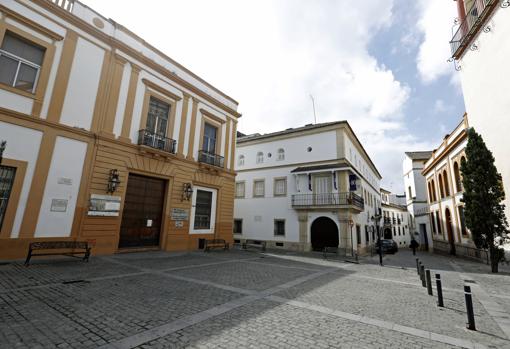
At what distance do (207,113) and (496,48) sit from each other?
692 inches

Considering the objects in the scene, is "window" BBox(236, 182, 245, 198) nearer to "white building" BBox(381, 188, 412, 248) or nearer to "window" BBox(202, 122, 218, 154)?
"window" BBox(202, 122, 218, 154)

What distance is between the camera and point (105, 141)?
1171cm

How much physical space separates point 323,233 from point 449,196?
12.7 meters

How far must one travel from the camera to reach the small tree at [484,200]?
12195 mm

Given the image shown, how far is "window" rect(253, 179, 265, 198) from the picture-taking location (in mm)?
24745

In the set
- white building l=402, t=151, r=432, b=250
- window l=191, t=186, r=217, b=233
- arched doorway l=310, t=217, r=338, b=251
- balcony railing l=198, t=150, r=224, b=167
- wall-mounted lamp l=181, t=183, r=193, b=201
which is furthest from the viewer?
white building l=402, t=151, r=432, b=250

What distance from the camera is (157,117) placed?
1459 cm

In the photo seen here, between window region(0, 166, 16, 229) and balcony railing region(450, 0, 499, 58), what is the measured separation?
24.3 meters

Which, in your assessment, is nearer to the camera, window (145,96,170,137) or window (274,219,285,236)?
window (145,96,170,137)

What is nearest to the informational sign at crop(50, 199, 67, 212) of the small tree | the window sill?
the window sill

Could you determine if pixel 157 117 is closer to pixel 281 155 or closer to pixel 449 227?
pixel 281 155

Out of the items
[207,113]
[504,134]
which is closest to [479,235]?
[504,134]

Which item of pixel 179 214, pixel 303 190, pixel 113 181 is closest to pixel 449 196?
pixel 303 190

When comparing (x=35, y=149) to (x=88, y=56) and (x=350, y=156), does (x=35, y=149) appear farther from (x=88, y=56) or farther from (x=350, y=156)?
(x=350, y=156)
